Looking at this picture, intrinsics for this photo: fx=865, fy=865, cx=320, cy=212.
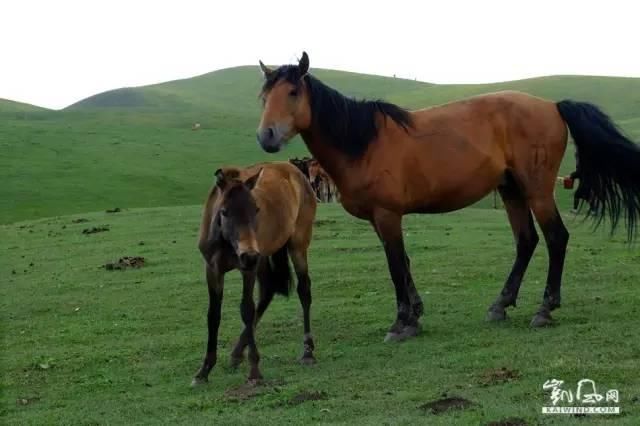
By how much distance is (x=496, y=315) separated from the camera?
877 centimetres

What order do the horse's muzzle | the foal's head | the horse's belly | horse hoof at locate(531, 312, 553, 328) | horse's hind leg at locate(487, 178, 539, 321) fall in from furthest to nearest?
1. horse's hind leg at locate(487, 178, 539, 321)
2. the horse's belly
3. horse hoof at locate(531, 312, 553, 328)
4. the horse's muzzle
5. the foal's head

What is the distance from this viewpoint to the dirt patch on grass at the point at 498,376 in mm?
6219

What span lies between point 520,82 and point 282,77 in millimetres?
77822

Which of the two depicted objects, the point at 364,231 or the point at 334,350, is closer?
the point at 334,350

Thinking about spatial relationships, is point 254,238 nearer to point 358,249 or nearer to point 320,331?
point 320,331

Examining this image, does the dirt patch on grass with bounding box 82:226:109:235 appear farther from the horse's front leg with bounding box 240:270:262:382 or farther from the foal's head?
the foal's head

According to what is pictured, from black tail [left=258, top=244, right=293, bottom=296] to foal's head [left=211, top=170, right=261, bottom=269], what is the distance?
1477mm

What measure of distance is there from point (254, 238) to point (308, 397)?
1.30 m

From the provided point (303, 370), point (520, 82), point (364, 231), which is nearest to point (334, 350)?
point (303, 370)

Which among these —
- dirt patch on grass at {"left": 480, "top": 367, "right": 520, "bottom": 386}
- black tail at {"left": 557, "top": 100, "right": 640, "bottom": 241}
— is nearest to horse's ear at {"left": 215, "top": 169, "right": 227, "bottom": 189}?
dirt patch on grass at {"left": 480, "top": 367, "right": 520, "bottom": 386}

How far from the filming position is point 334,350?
813cm

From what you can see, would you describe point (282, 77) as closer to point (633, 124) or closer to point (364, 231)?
point (364, 231)

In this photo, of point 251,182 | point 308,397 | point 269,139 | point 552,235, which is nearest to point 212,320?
point 251,182

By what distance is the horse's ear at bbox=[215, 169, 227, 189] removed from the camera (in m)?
6.83
